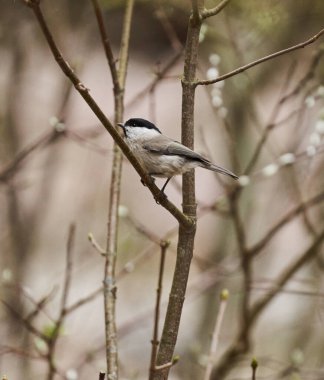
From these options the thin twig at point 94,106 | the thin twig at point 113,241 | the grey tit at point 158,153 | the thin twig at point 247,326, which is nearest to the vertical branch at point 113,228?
the thin twig at point 113,241

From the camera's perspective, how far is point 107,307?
7.21ft

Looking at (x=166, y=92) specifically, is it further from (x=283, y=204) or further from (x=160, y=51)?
(x=283, y=204)

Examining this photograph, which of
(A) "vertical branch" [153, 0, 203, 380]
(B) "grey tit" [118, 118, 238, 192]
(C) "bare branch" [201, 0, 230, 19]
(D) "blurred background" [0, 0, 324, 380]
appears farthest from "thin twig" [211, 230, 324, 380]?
(C) "bare branch" [201, 0, 230, 19]

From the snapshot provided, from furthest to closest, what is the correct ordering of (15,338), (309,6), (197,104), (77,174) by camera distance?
(197,104) → (77,174) → (15,338) → (309,6)

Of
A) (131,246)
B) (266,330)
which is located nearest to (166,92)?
(266,330)

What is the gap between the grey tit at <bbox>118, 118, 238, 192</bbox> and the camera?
7.97ft

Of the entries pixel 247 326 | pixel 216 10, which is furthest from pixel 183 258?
pixel 247 326

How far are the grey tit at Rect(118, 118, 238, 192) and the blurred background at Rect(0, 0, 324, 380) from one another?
0.30 meters

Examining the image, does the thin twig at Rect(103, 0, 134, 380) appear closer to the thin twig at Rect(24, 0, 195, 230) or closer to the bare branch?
the thin twig at Rect(24, 0, 195, 230)

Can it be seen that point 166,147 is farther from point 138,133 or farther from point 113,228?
point 113,228

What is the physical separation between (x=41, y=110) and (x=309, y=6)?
3269 millimetres

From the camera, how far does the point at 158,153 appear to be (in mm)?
2629

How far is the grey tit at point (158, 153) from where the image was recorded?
2.43 m

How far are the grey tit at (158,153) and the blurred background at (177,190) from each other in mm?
300
